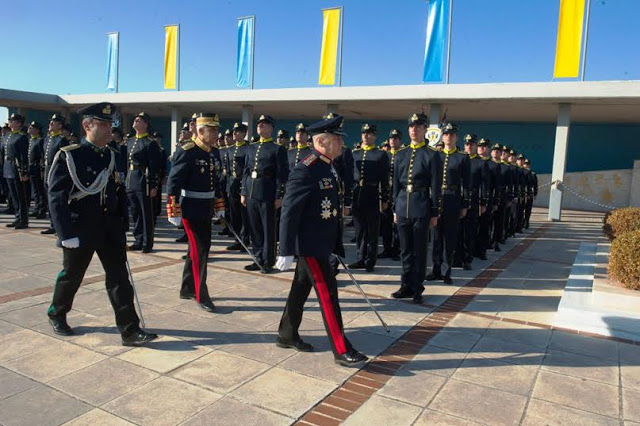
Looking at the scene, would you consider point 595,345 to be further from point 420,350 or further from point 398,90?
point 398,90

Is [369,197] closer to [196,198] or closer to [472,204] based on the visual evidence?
[472,204]

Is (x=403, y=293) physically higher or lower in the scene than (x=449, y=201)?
lower

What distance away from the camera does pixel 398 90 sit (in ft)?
56.2

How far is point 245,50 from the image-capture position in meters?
20.4

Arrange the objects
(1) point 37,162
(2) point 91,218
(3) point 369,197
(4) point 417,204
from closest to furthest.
Result: (2) point 91,218 < (4) point 417,204 < (3) point 369,197 < (1) point 37,162

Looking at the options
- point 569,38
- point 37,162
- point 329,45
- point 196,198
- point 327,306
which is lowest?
point 327,306

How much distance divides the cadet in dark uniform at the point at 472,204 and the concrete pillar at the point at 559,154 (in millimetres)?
9589

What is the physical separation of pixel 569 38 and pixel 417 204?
1244 centimetres

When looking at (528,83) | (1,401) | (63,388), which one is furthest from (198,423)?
(528,83)

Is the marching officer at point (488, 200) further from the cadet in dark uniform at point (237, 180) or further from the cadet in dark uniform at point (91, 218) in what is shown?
the cadet in dark uniform at point (91, 218)

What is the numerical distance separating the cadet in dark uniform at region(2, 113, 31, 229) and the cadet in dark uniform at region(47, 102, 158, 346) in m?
6.79

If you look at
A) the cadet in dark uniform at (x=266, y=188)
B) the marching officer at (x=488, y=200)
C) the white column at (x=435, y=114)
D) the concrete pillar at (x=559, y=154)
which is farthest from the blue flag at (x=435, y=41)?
the cadet in dark uniform at (x=266, y=188)

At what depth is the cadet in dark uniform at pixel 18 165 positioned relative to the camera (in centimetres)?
975

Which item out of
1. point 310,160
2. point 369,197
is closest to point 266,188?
point 369,197
